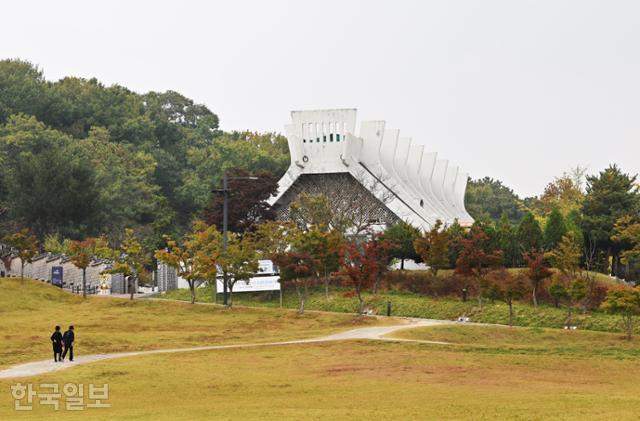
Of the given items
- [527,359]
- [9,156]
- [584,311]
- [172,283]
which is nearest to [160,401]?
[527,359]

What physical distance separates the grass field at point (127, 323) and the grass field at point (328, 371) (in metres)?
0.10

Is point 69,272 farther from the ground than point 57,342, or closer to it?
farther from the ground

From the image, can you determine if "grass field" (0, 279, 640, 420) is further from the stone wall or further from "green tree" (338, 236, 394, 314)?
the stone wall

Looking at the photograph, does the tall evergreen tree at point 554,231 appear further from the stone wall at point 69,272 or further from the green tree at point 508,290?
the stone wall at point 69,272

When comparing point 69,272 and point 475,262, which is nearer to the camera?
point 475,262

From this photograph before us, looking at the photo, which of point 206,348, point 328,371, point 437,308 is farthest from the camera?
point 437,308

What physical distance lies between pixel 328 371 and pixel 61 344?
902 centimetres

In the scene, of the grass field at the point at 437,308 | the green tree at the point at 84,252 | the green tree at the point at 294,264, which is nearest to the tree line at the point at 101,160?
the green tree at the point at 84,252

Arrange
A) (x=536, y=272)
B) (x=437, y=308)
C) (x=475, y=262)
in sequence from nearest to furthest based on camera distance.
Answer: (x=536, y=272)
(x=437, y=308)
(x=475, y=262)

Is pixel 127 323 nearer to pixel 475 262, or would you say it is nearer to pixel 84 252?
pixel 84 252

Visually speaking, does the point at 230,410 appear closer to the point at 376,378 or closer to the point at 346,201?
the point at 376,378

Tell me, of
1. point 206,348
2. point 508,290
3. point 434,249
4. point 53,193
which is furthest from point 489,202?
point 206,348

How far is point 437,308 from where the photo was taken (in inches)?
2243

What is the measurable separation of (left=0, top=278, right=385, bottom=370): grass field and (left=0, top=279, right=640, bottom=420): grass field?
100mm
